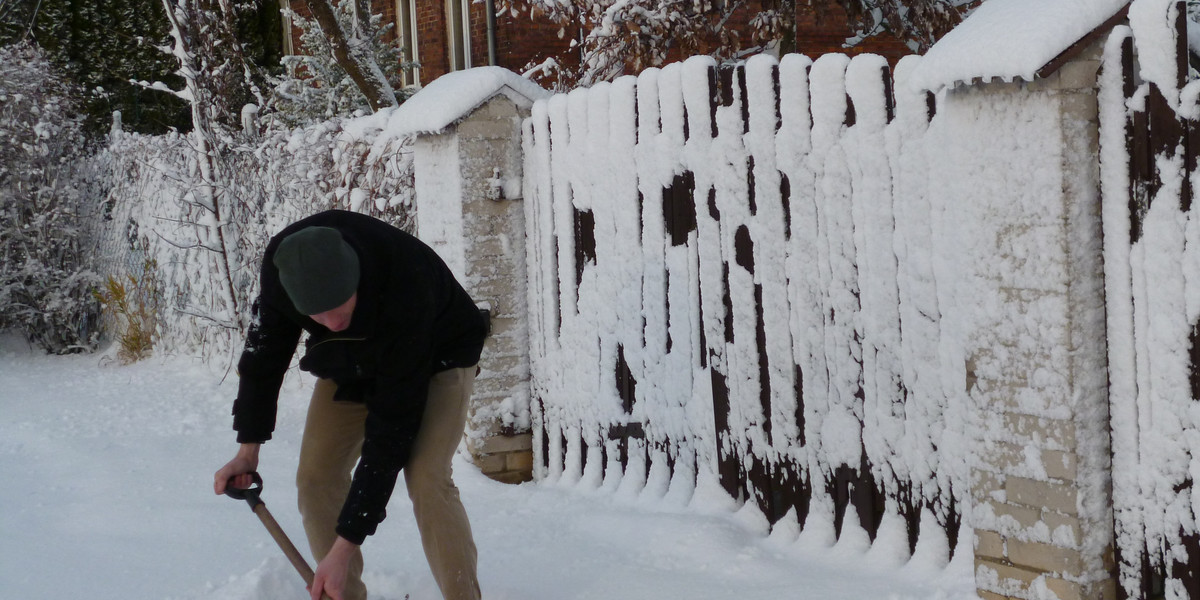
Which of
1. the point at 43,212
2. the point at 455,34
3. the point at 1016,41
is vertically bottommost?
the point at 1016,41

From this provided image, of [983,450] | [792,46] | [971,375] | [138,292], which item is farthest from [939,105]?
[138,292]

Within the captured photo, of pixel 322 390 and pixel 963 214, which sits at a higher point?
pixel 963 214

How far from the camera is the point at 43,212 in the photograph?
912 centimetres

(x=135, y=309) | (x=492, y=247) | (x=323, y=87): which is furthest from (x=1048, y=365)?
(x=323, y=87)

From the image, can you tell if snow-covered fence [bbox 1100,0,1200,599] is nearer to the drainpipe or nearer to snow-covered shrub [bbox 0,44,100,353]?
snow-covered shrub [bbox 0,44,100,353]

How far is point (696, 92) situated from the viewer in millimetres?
4023

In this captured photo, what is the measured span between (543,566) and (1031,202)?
213 cm

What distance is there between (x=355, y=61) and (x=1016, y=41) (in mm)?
7175

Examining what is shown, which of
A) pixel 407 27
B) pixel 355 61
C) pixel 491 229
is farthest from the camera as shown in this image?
pixel 407 27

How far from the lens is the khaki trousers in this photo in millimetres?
3182

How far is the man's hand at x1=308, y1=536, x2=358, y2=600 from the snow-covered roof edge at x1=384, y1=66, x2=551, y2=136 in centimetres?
257

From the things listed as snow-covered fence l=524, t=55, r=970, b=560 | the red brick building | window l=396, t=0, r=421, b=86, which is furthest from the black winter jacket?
window l=396, t=0, r=421, b=86

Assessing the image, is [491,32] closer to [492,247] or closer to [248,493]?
[492,247]

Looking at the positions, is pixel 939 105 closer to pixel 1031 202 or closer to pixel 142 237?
pixel 1031 202
